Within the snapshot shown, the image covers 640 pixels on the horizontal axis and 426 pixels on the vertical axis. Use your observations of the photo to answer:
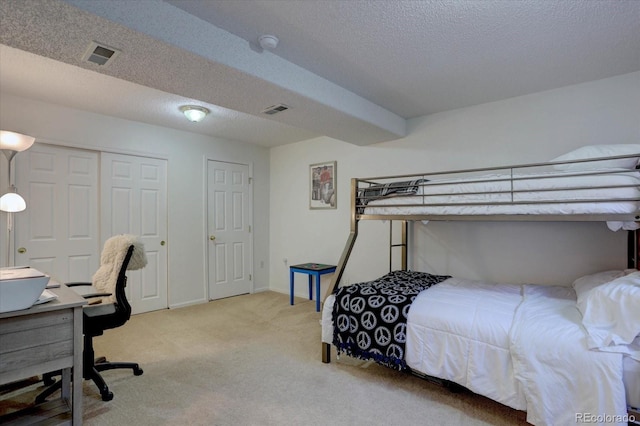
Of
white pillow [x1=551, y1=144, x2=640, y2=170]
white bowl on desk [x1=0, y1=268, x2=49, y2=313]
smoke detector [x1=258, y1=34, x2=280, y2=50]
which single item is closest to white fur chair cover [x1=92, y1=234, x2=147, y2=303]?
white bowl on desk [x1=0, y1=268, x2=49, y2=313]

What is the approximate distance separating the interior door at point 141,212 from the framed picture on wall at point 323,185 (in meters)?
1.97

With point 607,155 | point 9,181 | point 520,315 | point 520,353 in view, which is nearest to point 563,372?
point 520,353

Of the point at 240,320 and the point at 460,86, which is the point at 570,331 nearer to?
the point at 460,86

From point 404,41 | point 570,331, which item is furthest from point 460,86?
point 570,331

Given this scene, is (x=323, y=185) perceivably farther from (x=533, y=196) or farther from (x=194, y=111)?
(x=533, y=196)

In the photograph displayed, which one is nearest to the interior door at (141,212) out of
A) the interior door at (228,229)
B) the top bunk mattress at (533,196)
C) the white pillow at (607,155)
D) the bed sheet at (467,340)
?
the interior door at (228,229)

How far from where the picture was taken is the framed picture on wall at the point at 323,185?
15.0 ft

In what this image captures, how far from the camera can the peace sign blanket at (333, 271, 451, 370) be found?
228cm

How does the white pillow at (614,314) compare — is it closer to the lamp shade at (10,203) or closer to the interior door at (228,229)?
the lamp shade at (10,203)

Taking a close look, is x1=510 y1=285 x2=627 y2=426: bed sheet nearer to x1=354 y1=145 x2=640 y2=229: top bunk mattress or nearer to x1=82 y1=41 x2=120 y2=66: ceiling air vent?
x1=354 y1=145 x2=640 y2=229: top bunk mattress

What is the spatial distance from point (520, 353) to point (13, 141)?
12.8ft

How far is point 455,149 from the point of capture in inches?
138

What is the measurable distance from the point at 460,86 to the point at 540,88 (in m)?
0.72

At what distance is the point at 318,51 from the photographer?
2.29 m
